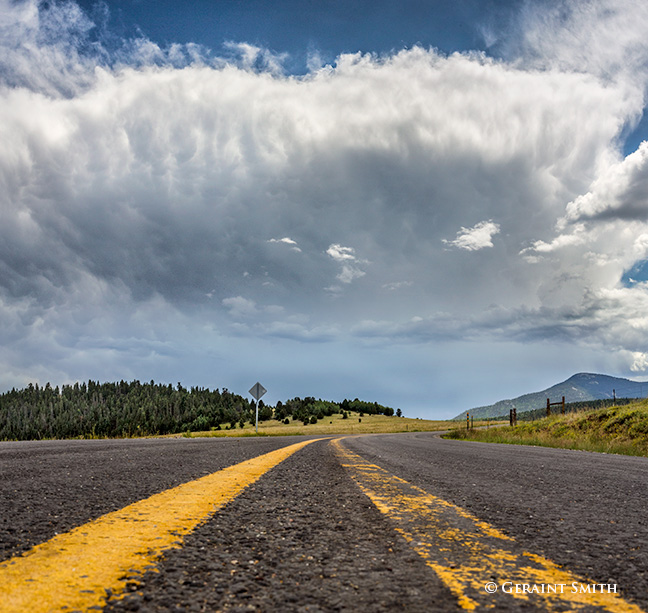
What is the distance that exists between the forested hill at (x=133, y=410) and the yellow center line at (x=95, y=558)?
242 feet

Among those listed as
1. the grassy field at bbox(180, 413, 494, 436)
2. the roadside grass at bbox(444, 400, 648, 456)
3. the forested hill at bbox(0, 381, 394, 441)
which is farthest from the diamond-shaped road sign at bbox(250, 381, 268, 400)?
the forested hill at bbox(0, 381, 394, 441)

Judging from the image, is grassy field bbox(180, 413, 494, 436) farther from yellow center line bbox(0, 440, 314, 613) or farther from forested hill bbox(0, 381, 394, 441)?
yellow center line bbox(0, 440, 314, 613)

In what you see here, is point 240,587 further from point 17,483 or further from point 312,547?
point 17,483

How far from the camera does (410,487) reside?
3.44 meters

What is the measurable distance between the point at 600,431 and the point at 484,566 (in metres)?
20.5

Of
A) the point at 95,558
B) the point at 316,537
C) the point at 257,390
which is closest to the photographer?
the point at 95,558

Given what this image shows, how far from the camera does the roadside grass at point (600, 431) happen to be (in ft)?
47.4

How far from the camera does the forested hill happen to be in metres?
92.8

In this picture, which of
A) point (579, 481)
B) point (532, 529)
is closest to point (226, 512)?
point (532, 529)

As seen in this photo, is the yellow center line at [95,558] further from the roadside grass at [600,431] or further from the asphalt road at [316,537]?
the roadside grass at [600,431]

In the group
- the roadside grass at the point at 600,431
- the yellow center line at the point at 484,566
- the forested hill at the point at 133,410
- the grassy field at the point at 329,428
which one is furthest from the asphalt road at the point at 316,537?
the forested hill at the point at 133,410

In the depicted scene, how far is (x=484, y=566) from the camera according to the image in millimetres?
1425

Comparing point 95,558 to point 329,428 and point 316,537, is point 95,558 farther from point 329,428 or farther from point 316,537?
point 329,428

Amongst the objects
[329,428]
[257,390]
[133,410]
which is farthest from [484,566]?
[133,410]
